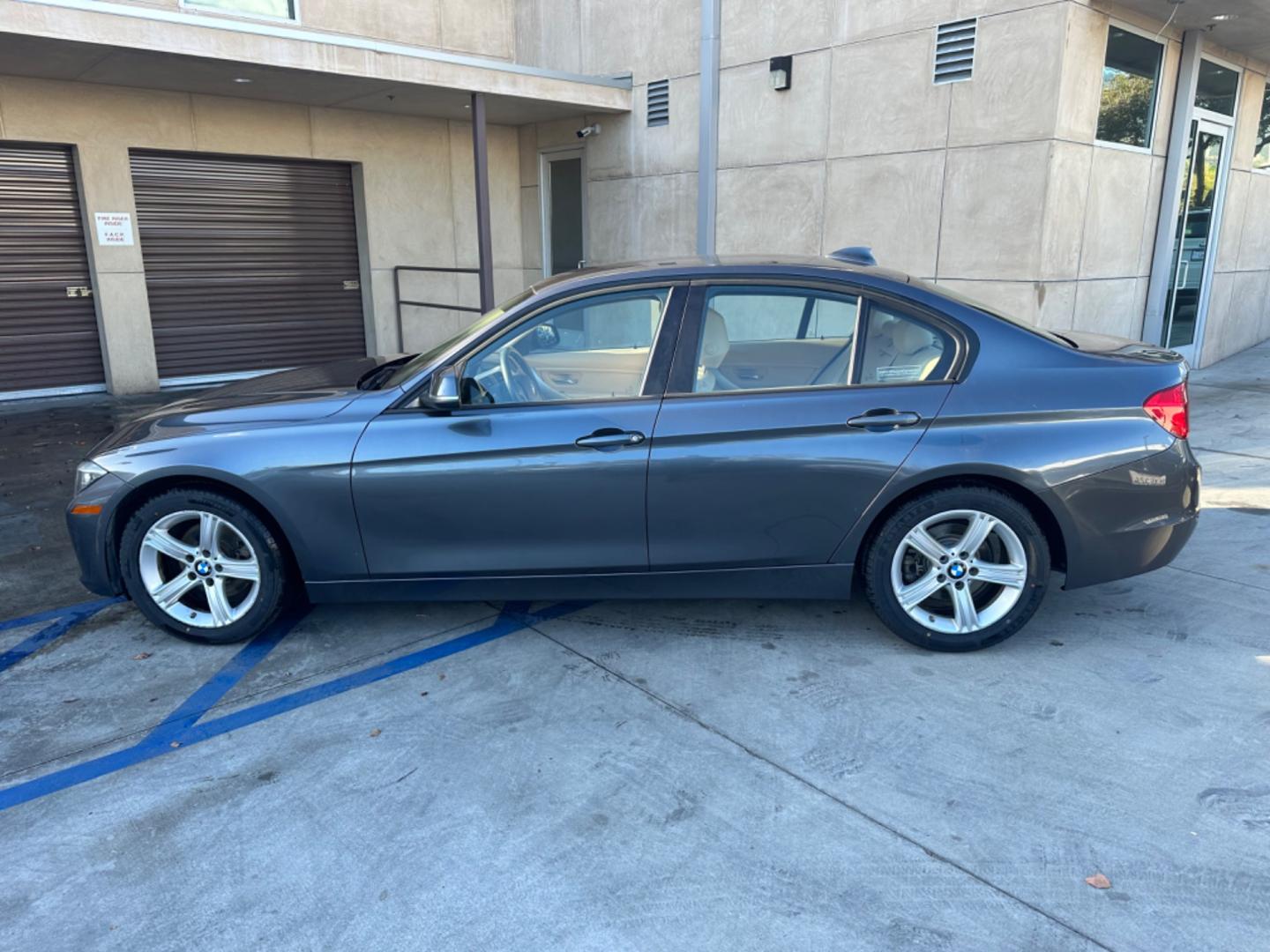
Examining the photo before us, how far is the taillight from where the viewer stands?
12.3ft

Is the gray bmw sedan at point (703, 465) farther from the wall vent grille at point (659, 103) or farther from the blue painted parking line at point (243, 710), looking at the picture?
the wall vent grille at point (659, 103)

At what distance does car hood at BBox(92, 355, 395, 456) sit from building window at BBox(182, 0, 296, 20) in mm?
8158

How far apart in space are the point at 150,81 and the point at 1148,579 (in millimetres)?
10432

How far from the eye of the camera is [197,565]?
4.00m

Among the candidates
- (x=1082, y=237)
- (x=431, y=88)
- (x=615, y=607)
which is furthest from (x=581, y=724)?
(x=431, y=88)

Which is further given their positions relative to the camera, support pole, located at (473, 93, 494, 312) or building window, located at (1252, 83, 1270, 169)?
building window, located at (1252, 83, 1270, 169)

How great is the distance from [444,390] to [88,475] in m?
1.68

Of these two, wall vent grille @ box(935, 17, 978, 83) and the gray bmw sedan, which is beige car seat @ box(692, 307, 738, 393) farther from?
wall vent grille @ box(935, 17, 978, 83)

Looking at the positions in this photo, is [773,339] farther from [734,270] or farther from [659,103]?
[659,103]

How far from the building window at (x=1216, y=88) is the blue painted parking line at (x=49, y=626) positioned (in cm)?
1110

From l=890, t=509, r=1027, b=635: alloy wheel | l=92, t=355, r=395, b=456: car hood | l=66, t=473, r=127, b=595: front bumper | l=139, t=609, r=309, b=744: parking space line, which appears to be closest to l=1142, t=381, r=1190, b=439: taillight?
l=890, t=509, r=1027, b=635: alloy wheel

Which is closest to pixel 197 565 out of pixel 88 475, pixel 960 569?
pixel 88 475

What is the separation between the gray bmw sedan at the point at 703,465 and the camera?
3.73 metres

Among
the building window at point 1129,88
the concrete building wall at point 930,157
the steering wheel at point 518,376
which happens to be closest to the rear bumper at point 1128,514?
the steering wheel at point 518,376
